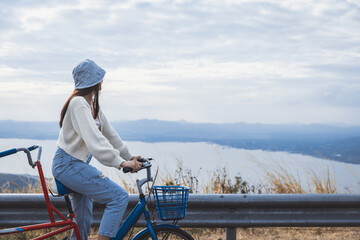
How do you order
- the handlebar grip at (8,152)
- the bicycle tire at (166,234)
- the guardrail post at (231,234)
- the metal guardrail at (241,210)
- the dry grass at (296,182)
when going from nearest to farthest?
the handlebar grip at (8,152) → the bicycle tire at (166,234) → the metal guardrail at (241,210) → the guardrail post at (231,234) → the dry grass at (296,182)

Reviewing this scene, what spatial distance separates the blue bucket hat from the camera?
345 cm

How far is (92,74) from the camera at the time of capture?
346 centimetres

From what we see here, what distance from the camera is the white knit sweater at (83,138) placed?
326 centimetres

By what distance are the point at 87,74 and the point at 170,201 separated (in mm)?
1157

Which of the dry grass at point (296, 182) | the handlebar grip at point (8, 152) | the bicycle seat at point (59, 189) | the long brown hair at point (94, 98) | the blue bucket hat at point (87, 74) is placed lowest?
the bicycle seat at point (59, 189)

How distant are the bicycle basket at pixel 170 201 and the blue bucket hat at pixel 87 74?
0.94m

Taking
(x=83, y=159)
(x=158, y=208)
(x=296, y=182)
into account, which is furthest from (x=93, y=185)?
(x=296, y=182)

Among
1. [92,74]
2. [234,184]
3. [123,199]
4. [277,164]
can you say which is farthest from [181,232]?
[277,164]

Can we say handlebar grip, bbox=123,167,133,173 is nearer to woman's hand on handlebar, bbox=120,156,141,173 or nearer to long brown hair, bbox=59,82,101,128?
woman's hand on handlebar, bbox=120,156,141,173

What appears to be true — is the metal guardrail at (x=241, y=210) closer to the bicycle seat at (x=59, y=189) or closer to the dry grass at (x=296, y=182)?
the bicycle seat at (x=59, y=189)

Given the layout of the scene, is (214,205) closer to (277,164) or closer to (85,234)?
(85,234)

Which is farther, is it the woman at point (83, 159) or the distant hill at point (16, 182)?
the distant hill at point (16, 182)

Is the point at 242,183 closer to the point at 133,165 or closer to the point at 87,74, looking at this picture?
the point at 133,165

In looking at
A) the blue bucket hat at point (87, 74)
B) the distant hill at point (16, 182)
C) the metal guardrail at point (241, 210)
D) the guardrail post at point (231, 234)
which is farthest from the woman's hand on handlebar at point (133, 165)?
the distant hill at point (16, 182)
